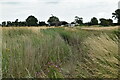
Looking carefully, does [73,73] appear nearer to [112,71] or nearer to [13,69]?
[112,71]

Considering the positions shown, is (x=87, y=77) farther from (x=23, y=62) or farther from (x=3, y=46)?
(x=3, y=46)

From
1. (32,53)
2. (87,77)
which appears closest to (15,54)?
(32,53)

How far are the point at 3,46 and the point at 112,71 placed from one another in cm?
210

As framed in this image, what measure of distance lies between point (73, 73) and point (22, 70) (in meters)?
0.75

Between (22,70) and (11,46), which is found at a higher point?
(11,46)

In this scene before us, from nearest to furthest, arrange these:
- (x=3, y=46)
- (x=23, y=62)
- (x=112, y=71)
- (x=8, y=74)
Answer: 1. (x=112, y=71)
2. (x=8, y=74)
3. (x=23, y=62)
4. (x=3, y=46)

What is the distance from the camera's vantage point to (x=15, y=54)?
3744 millimetres

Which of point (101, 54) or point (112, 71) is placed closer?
point (112, 71)

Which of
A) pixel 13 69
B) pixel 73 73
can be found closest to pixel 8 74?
pixel 13 69

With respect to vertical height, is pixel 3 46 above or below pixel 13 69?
above

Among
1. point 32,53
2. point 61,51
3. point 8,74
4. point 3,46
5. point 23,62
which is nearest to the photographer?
point 8,74

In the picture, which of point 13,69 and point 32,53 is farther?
point 32,53

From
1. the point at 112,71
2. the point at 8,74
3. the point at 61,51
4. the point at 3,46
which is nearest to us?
the point at 112,71

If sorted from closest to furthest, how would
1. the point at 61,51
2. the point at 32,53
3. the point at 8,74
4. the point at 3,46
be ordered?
the point at 8,74, the point at 32,53, the point at 3,46, the point at 61,51
